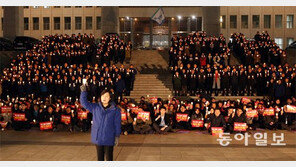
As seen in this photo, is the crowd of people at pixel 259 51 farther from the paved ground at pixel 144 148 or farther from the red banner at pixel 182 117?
the paved ground at pixel 144 148

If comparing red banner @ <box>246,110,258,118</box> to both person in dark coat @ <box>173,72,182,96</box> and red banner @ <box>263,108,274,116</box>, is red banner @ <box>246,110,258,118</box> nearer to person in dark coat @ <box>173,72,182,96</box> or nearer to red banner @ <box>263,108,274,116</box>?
red banner @ <box>263,108,274,116</box>

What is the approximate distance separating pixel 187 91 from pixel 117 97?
13.3 feet

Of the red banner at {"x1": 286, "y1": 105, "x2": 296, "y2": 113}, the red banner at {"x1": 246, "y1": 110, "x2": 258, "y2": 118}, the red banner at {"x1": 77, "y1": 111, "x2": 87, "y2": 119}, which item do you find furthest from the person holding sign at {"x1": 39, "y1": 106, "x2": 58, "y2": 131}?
the red banner at {"x1": 286, "y1": 105, "x2": 296, "y2": 113}

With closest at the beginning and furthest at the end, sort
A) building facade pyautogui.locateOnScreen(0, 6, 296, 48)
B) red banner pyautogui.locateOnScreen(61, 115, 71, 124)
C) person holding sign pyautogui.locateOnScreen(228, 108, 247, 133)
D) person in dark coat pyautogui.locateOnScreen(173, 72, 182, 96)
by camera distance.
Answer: person holding sign pyautogui.locateOnScreen(228, 108, 247, 133) < red banner pyautogui.locateOnScreen(61, 115, 71, 124) < person in dark coat pyautogui.locateOnScreen(173, 72, 182, 96) < building facade pyautogui.locateOnScreen(0, 6, 296, 48)

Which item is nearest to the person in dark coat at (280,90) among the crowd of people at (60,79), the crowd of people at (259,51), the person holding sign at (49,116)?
the crowd of people at (259,51)

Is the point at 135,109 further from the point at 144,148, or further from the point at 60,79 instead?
the point at 60,79

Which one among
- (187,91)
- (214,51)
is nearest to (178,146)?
(187,91)

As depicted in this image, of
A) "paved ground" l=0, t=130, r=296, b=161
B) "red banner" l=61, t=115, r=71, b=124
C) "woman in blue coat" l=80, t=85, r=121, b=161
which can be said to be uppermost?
"woman in blue coat" l=80, t=85, r=121, b=161

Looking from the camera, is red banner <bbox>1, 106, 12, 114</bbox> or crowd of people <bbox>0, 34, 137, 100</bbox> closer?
red banner <bbox>1, 106, 12, 114</bbox>

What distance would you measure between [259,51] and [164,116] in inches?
491

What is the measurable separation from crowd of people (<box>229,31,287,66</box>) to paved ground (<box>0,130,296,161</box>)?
1008 centimetres

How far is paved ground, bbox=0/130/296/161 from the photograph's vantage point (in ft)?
30.7

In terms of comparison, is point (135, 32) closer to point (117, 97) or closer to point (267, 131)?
point (117, 97)

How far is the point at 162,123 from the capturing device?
1370cm
